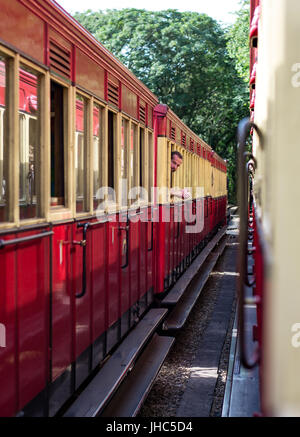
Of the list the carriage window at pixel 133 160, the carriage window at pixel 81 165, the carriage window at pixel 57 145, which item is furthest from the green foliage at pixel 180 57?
the carriage window at pixel 57 145

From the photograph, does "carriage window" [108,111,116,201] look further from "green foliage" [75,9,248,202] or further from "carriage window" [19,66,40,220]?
"green foliage" [75,9,248,202]

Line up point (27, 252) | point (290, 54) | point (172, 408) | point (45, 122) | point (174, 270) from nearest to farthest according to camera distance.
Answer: point (290, 54) → point (27, 252) → point (45, 122) → point (172, 408) → point (174, 270)

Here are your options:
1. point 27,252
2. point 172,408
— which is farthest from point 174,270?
point 27,252

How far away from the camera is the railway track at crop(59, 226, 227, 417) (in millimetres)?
4059

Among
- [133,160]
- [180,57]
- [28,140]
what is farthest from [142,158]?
[180,57]

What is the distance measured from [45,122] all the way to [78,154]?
108cm

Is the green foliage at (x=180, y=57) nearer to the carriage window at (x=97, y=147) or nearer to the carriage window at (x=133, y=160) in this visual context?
the carriage window at (x=133, y=160)

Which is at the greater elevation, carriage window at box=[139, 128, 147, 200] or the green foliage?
the green foliage

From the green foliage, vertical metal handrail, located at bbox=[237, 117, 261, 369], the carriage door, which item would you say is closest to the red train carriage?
the carriage door

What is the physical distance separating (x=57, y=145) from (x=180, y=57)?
25.4 metres

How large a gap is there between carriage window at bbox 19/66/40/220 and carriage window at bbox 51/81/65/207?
0.39 ft

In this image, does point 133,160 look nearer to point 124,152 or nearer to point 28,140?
point 124,152

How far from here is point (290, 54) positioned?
5.41 feet
